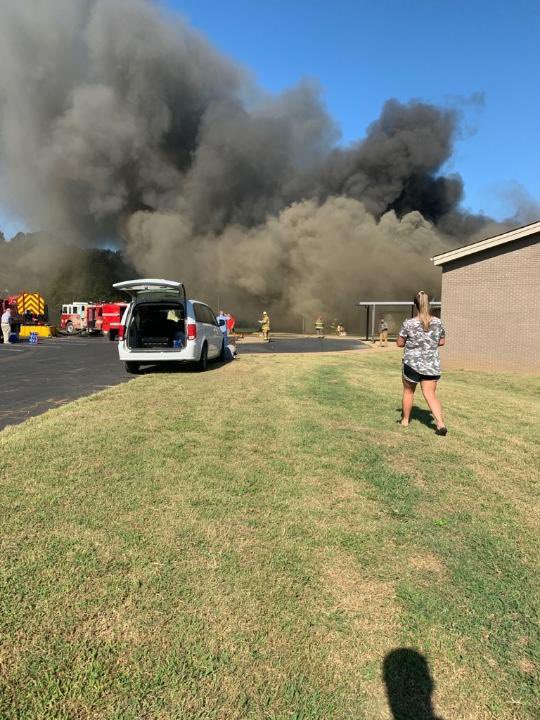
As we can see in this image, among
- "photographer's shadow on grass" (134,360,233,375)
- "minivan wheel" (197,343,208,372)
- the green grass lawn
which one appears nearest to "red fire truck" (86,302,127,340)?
"photographer's shadow on grass" (134,360,233,375)

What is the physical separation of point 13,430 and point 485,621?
4.42 metres

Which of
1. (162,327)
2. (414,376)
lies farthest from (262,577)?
(162,327)

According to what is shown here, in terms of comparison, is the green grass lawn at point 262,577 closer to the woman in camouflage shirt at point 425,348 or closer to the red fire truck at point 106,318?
the woman in camouflage shirt at point 425,348

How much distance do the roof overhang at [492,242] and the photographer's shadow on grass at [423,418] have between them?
28.8 ft

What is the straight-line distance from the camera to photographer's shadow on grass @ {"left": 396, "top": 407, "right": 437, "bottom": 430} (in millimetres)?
5812

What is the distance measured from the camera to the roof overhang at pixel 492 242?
13578 millimetres

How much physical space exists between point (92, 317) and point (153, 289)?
2276 centimetres

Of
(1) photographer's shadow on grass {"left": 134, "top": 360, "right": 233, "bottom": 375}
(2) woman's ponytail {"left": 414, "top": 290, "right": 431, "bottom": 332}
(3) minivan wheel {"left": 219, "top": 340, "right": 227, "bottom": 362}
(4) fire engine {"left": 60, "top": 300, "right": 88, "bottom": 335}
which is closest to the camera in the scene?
(2) woman's ponytail {"left": 414, "top": 290, "right": 431, "bottom": 332}

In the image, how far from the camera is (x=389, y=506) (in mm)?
3303

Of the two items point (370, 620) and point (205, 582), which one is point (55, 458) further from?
point (370, 620)

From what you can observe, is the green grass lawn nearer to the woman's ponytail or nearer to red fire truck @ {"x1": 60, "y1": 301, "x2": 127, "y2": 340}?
the woman's ponytail

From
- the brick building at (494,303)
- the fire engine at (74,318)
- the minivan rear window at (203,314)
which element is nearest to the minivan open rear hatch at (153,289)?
the minivan rear window at (203,314)

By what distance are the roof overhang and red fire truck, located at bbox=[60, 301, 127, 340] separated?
18.5 m

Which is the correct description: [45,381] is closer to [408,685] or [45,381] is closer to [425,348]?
[425,348]
